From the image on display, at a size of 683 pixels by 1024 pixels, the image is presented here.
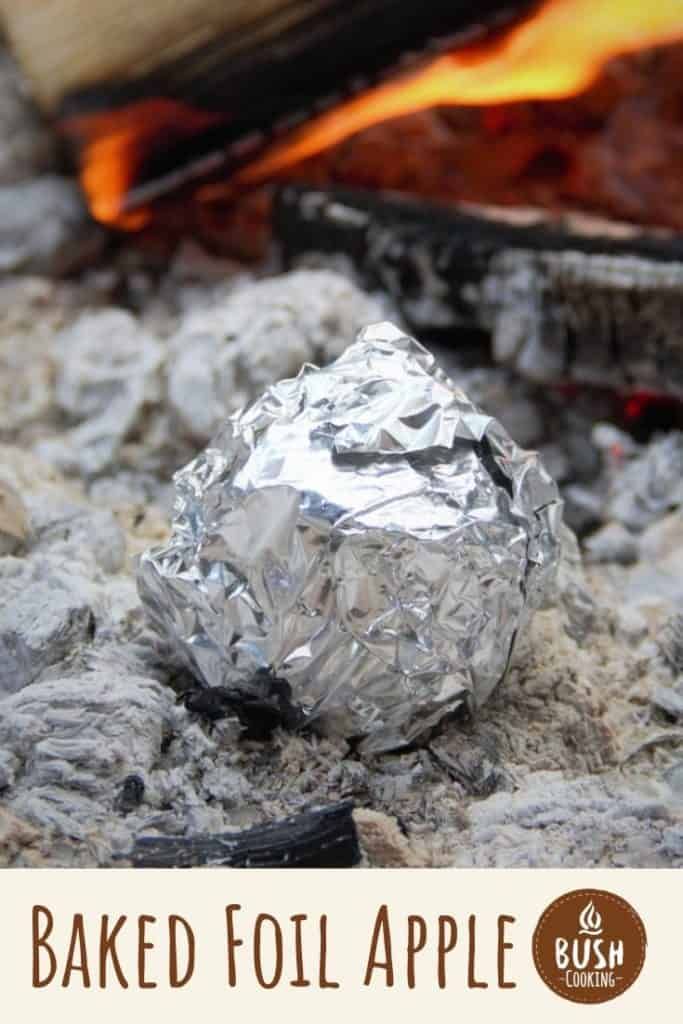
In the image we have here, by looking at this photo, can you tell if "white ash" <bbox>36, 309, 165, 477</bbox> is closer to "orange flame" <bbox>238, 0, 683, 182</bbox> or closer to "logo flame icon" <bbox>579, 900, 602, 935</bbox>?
"orange flame" <bbox>238, 0, 683, 182</bbox>

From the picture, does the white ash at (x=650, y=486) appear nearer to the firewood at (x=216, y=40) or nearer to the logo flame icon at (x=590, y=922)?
the logo flame icon at (x=590, y=922)

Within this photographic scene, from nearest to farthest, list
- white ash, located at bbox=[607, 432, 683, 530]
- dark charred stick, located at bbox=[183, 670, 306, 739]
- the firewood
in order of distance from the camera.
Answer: dark charred stick, located at bbox=[183, 670, 306, 739], white ash, located at bbox=[607, 432, 683, 530], the firewood

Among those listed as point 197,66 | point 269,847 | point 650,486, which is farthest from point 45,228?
point 269,847

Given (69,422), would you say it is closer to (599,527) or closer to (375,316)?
(375,316)

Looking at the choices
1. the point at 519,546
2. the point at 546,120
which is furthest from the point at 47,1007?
Answer: the point at 546,120

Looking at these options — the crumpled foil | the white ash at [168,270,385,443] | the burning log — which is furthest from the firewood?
the crumpled foil

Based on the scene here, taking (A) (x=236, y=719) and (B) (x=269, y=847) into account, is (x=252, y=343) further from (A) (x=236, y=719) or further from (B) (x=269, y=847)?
(B) (x=269, y=847)

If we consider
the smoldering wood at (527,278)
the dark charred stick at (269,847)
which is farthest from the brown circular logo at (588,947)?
the smoldering wood at (527,278)
